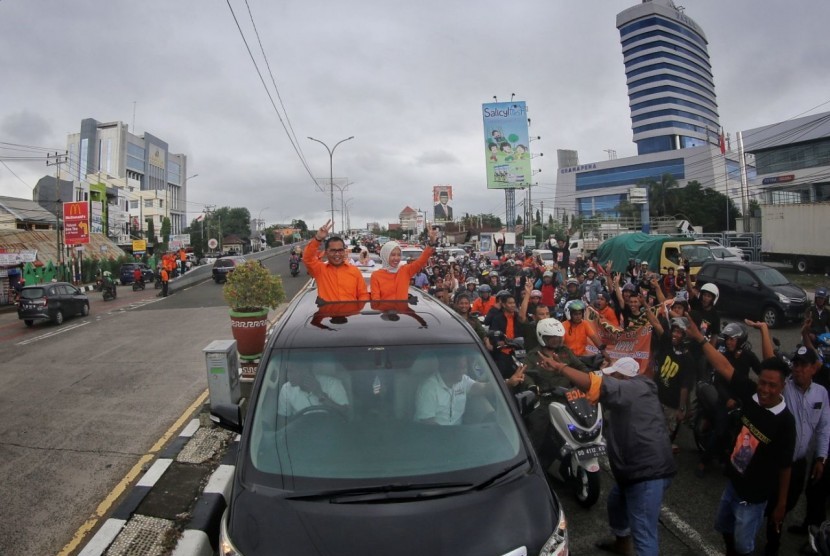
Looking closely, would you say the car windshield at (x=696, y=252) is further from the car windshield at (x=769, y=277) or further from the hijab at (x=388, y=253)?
the hijab at (x=388, y=253)

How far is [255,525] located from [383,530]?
598 millimetres

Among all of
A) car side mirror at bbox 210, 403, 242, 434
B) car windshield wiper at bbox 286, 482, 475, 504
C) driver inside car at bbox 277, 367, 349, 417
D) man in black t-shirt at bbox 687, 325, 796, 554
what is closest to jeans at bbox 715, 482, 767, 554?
man in black t-shirt at bbox 687, 325, 796, 554

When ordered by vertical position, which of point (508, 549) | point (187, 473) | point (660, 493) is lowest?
point (187, 473)

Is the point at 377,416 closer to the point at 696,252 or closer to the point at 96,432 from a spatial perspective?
the point at 96,432

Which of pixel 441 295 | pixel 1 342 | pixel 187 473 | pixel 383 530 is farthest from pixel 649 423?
pixel 1 342

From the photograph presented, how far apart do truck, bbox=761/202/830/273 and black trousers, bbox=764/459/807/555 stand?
24.7 meters

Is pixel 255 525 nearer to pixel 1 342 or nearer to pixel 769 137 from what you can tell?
pixel 1 342

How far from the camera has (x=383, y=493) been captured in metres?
2.59

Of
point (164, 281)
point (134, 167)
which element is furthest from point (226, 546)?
point (134, 167)

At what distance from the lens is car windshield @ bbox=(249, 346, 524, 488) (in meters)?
2.79

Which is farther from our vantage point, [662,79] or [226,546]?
[662,79]

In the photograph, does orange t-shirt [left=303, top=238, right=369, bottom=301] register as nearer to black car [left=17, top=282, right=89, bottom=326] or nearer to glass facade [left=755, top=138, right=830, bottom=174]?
black car [left=17, top=282, right=89, bottom=326]

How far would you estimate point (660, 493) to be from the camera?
3.46 metres

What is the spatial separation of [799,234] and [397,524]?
94.7 ft
